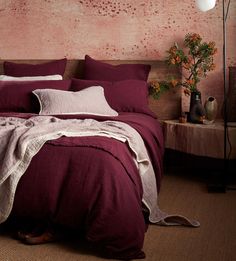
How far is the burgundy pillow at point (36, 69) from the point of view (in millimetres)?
4035

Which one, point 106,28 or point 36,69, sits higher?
point 106,28

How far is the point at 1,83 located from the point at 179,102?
5.45 feet

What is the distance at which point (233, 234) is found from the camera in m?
2.44

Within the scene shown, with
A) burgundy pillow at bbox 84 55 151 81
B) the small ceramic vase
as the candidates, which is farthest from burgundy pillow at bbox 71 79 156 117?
the small ceramic vase

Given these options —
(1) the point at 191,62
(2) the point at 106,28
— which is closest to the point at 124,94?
(1) the point at 191,62

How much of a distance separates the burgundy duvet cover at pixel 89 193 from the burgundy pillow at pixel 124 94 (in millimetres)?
1383

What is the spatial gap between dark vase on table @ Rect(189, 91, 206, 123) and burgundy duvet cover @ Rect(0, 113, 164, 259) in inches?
60.4

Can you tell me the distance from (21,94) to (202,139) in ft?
5.19

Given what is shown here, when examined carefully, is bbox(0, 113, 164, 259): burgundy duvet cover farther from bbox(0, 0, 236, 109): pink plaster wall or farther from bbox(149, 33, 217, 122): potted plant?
bbox(0, 0, 236, 109): pink plaster wall

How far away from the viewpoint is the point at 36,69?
406 centimetres

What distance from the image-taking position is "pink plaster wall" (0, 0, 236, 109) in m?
3.99

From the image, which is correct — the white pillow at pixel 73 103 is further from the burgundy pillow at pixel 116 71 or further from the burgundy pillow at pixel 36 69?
the burgundy pillow at pixel 36 69

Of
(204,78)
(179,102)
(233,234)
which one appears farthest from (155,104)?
(233,234)

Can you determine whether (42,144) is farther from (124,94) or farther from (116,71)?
(116,71)
